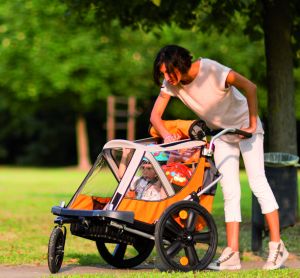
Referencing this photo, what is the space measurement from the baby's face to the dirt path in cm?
79

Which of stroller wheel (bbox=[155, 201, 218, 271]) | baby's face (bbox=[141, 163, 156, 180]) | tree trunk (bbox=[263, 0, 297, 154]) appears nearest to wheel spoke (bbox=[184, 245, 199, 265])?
stroller wheel (bbox=[155, 201, 218, 271])

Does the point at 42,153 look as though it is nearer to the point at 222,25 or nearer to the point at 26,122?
→ the point at 26,122

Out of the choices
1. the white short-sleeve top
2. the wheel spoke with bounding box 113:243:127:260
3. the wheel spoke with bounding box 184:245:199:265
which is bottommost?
the wheel spoke with bounding box 113:243:127:260

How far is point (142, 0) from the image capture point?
1131 centimetres

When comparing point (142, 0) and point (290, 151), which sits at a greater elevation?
point (142, 0)

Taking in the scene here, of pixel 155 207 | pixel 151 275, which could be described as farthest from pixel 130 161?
pixel 151 275

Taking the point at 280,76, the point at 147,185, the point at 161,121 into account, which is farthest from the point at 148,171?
the point at 280,76

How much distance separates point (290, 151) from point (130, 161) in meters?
4.68

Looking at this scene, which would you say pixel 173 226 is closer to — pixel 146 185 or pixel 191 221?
pixel 191 221

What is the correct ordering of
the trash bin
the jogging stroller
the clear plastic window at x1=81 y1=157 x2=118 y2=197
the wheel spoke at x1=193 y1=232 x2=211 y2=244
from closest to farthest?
the jogging stroller < the wheel spoke at x1=193 y1=232 x2=211 y2=244 < the clear plastic window at x1=81 y1=157 x2=118 y2=197 < the trash bin

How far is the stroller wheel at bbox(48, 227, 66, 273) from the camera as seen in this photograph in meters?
6.71

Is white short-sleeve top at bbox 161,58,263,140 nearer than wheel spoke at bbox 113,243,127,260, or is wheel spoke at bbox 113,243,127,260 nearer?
white short-sleeve top at bbox 161,58,263,140

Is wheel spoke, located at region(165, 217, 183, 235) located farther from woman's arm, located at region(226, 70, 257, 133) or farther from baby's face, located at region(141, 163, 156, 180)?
woman's arm, located at region(226, 70, 257, 133)

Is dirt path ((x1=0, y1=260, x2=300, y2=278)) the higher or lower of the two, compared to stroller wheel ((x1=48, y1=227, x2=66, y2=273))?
lower
